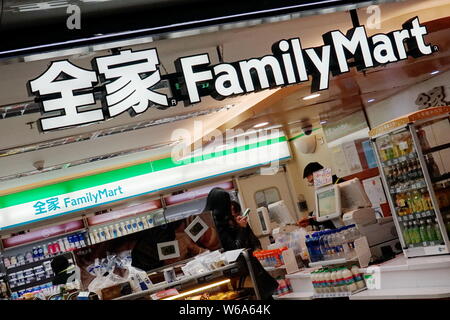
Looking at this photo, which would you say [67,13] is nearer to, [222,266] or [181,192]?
[222,266]

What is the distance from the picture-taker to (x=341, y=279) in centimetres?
578

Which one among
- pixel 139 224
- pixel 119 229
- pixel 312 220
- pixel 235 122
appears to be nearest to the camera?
pixel 312 220

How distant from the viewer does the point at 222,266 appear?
385cm

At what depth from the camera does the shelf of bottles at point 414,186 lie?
531cm

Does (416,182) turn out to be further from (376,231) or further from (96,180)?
(96,180)

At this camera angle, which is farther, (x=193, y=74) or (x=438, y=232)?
(x=438, y=232)

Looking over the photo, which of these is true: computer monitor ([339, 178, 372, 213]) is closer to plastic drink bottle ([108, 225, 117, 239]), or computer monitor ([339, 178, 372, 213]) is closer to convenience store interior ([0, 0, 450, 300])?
convenience store interior ([0, 0, 450, 300])

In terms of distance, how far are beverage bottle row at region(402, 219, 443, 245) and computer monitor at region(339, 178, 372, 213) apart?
2.34 ft

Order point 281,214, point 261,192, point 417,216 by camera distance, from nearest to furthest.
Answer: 1. point 417,216
2. point 281,214
3. point 261,192

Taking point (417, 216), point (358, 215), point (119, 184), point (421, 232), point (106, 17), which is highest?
point (106, 17)

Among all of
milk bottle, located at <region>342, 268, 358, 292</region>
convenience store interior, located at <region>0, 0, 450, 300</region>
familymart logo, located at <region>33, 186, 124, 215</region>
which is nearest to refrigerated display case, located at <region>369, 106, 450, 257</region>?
convenience store interior, located at <region>0, 0, 450, 300</region>

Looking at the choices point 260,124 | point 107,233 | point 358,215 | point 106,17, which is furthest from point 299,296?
point 107,233

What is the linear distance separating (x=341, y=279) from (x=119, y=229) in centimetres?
486

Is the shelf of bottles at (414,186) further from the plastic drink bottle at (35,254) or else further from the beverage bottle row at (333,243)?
the plastic drink bottle at (35,254)
